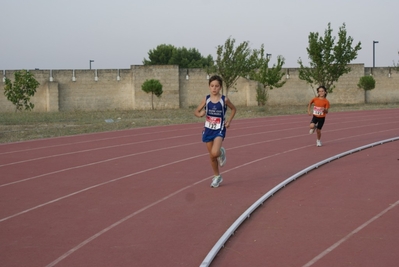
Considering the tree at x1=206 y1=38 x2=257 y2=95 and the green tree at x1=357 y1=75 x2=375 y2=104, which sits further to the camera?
the green tree at x1=357 y1=75 x2=375 y2=104

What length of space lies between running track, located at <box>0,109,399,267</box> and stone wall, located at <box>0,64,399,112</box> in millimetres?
29193

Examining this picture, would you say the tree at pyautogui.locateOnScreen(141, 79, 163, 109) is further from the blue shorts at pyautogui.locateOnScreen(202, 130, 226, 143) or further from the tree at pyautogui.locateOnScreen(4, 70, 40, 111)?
the blue shorts at pyautogui.locateOnScreen(202, 130, 226, 143)

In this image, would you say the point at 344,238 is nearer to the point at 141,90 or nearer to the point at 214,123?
the point at 214,123

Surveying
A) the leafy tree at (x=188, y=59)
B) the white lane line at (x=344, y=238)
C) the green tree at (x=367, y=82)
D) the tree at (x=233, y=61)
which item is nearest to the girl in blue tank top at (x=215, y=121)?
the white lane line at (x=344, y=238)

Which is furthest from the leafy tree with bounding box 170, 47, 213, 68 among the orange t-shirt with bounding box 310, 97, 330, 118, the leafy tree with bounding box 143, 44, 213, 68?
the orange t-shirt with bounding box 310, 97, 330, 118

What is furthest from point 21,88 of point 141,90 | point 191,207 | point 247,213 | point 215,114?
point 247,213

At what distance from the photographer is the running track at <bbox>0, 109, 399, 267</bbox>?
19.7 feet

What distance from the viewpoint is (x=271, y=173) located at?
1102 centimetres

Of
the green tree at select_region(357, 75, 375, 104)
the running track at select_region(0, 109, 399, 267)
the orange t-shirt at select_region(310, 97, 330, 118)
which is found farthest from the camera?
the green tree at select_region(357, 75, 375, 104)

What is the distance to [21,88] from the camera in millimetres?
40438

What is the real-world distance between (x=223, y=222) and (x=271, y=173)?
3860 millimetres

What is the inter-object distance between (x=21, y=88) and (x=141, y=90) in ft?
28.4

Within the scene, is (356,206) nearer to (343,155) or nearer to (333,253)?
(333,253)

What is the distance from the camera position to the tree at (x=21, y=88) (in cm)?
4006
